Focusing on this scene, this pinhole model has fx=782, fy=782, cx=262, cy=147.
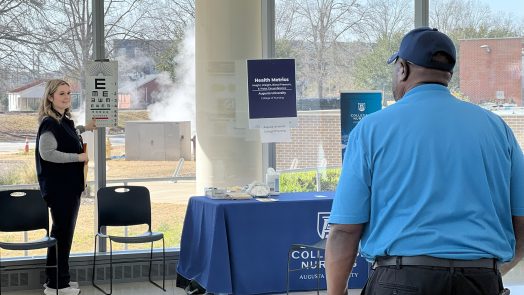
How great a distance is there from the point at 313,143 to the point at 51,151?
2.40 m

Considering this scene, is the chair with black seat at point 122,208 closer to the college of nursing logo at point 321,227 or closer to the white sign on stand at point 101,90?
the white sign on stand at point 101,90

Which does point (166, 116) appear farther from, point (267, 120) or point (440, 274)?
point (440, 274)

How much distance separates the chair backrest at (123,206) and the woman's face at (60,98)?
2.45ft

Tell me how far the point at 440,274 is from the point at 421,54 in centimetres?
56

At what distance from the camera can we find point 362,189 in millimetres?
1958

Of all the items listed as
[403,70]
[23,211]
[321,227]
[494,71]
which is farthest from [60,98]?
[403,70]

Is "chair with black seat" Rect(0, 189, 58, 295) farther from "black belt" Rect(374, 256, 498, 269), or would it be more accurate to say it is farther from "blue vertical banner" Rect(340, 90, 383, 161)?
"black belt" Rect(374, 256, 498, 269)

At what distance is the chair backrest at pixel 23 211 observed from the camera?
5.90m

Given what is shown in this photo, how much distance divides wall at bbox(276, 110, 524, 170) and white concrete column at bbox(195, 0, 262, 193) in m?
0.33

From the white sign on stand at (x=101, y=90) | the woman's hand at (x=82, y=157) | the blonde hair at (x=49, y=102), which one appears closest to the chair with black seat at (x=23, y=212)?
the woman's hand at (x=82, y=157)

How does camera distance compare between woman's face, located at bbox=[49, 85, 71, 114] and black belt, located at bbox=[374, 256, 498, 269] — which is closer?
black belt, located at bbox=[374, 256, 498, 269]

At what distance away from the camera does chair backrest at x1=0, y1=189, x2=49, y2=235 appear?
19.4ft

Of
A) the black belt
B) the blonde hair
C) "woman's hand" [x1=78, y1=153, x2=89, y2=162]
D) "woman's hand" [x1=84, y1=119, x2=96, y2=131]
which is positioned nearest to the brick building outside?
"woman's hand" [x1=84, y1=119, x2=96, y2=131]

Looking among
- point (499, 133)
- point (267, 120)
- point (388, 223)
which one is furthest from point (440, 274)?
point (267, 120)
